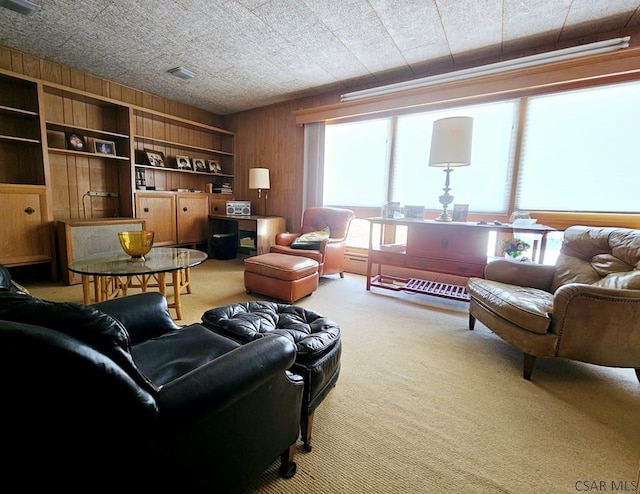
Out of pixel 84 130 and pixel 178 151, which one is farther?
pixel 178 151

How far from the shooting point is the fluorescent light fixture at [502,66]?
8.10ft

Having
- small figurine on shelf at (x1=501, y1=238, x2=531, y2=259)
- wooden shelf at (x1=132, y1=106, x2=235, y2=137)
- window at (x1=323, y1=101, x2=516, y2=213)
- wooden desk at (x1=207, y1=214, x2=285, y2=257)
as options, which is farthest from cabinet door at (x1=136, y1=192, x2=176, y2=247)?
small figurine on shelf at (x1=501, y1=238, x2=531, y2=259)

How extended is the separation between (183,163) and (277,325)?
403 cm

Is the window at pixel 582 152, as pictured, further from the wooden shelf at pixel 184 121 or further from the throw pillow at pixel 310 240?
the wooden shelf at pixel 184 121

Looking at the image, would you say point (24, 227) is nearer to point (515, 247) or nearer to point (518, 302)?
point (518, 302)

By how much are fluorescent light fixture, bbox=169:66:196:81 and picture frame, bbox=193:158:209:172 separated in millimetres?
1414

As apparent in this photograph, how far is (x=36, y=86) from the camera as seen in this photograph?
3.04 meters

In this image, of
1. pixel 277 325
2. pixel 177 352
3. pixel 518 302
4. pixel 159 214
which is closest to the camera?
pixel 177 352

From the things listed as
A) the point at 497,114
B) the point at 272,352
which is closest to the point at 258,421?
the point at 272,352

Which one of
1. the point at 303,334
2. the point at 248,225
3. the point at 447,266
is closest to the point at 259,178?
the point at 248,225

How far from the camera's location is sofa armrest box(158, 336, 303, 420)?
0.67 m

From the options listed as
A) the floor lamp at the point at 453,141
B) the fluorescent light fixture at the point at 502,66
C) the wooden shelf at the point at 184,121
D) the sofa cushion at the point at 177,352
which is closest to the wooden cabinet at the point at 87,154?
the wooden shelf at the point at 184,121

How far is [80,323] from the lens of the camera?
22.9 inches

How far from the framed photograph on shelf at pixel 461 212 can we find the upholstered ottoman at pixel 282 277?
4.82 feet
